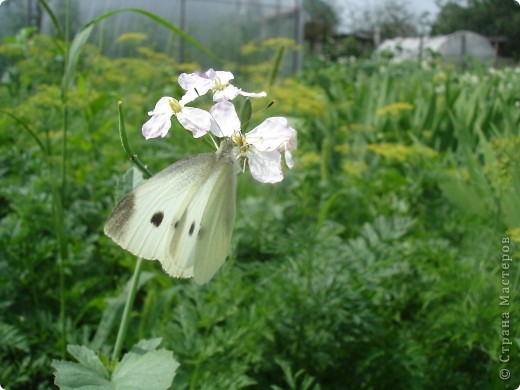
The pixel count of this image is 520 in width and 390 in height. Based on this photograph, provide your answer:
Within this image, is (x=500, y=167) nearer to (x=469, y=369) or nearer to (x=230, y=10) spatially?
(x=469, y=369)

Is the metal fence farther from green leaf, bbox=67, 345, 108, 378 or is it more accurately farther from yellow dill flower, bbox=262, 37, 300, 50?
green leaf, bbox=67, 345, 108, 378

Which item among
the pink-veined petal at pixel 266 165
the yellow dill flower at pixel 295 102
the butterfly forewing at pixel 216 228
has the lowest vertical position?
the yellow dill flower at pixel 295 102

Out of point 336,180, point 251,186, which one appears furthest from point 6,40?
point 336,180

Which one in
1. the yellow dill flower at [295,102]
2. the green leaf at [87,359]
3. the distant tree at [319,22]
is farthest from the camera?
the distant tree at [319,22]

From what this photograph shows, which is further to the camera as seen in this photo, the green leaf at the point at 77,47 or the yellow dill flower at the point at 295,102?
the yellow dill flower at the point at 295,102

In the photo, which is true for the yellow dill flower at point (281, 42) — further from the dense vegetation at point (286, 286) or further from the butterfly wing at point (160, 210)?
the butterfly wing at point (160, 210)

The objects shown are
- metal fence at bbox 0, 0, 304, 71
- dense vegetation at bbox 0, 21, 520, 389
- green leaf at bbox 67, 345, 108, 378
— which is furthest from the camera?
metal fence at bbox 0, 0, 304, 71

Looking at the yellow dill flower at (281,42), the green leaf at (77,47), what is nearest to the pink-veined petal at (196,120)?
the green leaf at (77,47)

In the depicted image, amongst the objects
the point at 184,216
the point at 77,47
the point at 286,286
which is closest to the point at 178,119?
the point at 184,216

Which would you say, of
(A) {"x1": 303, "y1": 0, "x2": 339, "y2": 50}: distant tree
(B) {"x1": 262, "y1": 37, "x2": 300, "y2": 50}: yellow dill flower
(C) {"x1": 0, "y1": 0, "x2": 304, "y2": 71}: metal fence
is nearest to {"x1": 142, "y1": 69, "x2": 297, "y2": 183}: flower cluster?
(B) {"x1": 262, "y1": 37, "x2": 300, "y2": 50}: yellow dill flower
